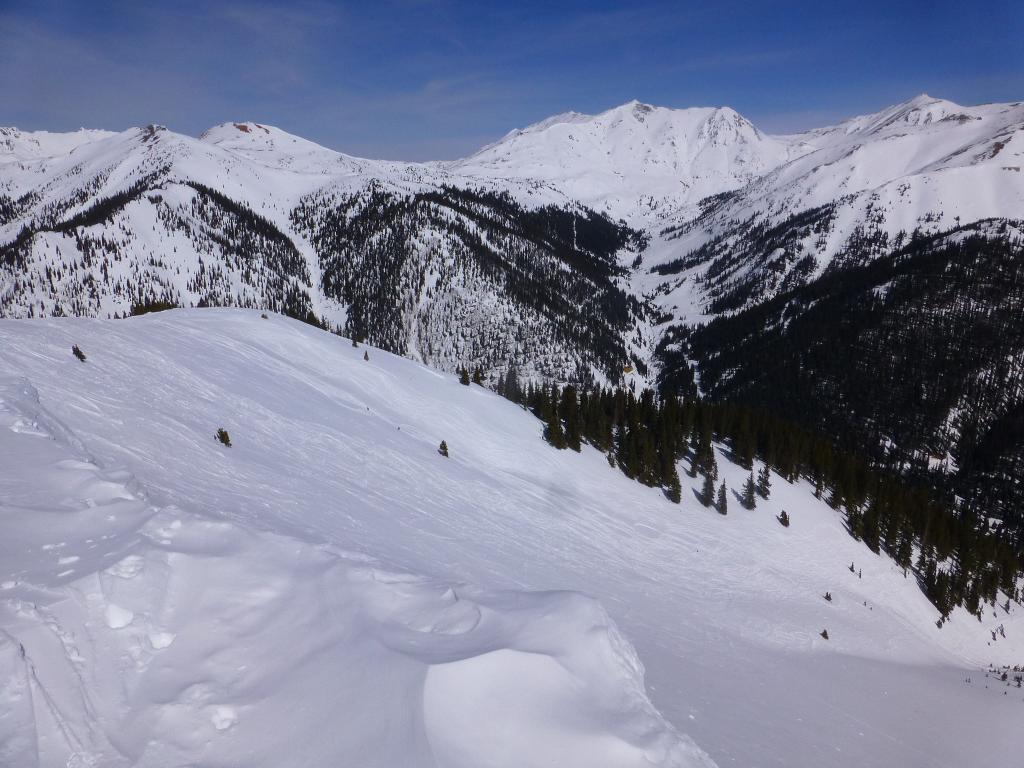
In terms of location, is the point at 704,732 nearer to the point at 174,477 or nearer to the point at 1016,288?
the point at 174,477

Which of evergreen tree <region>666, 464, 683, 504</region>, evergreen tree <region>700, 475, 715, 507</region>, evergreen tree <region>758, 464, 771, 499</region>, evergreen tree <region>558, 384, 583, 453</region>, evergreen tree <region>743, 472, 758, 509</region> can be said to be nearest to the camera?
evergreen tree <region>666, 464, 683, 504</region>

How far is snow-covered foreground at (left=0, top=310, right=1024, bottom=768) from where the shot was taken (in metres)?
6.39

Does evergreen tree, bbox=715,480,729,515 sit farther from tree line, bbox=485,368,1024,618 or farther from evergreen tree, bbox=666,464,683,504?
evergreen tree, bbox=666,464,683,504

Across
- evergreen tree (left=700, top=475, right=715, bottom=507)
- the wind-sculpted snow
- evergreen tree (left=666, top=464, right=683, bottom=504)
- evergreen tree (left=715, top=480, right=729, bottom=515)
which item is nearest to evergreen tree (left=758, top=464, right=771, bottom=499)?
evergreen tree (left=700, top=475, right=715, bottom=507)

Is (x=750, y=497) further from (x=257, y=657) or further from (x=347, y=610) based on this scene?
(x=257, y=657)

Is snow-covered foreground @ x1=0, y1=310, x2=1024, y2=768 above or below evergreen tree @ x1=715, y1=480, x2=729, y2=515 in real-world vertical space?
above

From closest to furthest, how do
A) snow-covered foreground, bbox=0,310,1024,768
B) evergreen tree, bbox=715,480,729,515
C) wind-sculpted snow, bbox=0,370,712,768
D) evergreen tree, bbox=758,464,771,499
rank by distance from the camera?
wind-sculpted snow, bbox=0,370,712,768
snow-covered foreground, bbox=0,310,1024,768
evergreen tree, bbox=715,480,729,515
evergreen tree, bbox=758,464,771,499

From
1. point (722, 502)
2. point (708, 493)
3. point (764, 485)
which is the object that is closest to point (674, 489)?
point (708, 493)

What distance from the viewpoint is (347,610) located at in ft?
28.4

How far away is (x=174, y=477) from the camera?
13.0 metres

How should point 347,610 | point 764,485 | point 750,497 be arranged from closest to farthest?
point 347,610, point 750,497, point 764,485

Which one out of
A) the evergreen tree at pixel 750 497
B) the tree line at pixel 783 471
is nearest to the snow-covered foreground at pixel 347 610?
the evergreen tree at pixel 750 497

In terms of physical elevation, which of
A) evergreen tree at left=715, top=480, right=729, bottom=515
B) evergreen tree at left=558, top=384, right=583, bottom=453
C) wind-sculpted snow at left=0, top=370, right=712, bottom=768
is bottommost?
evergreen tree at left=715, top=480, right=729, bottom=515

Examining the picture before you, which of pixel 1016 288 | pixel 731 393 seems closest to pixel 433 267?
pixel 731 393
